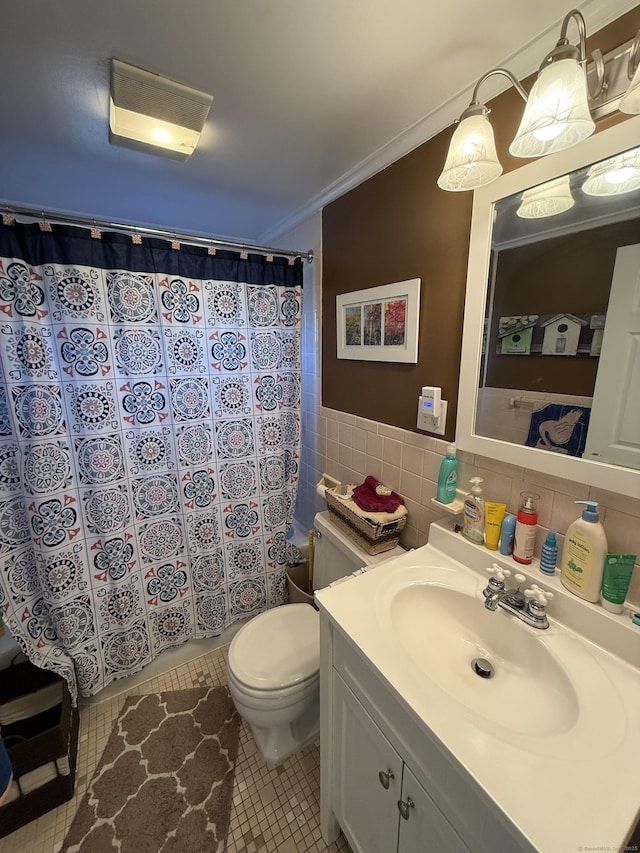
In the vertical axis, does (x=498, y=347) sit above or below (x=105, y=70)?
below

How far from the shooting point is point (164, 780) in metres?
1.25

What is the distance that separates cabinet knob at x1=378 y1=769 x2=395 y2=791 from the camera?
77cm

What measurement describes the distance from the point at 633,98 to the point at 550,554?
0.98 m

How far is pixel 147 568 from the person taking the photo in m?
1.53

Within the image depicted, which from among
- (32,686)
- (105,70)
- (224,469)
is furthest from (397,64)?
(32,686)

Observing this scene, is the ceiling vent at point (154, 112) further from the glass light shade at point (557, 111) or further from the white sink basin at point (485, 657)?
the white sink basin at point (485, 657)

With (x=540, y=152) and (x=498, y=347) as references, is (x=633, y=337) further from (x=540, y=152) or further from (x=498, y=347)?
(x=540, y=152)

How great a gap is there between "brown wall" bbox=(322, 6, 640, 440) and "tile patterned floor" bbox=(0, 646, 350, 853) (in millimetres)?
1382

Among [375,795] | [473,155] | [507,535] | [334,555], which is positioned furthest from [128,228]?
[375,795]

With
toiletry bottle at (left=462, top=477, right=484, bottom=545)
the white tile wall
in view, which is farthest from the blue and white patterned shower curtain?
toiletry bottle at (left=462, top=477, right=484, bottom=545)

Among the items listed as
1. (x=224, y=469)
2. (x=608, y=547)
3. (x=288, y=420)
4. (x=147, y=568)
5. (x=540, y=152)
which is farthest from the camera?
(x=288, y=420)

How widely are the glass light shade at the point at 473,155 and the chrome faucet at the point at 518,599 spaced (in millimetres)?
1020

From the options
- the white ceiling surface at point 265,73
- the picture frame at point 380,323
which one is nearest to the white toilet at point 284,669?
the picture frame at point 380,323

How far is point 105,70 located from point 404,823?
1980 mm
